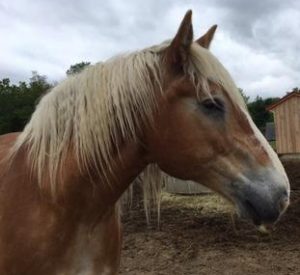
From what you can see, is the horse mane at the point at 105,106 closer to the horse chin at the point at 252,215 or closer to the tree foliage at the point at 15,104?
the horse chin at the point at 252,215

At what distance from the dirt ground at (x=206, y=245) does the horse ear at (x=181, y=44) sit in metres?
3.86

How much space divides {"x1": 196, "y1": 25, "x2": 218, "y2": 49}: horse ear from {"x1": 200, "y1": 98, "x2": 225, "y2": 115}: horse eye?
0.57 meters

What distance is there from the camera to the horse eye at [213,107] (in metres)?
2.43

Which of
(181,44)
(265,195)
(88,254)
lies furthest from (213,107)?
(88,254)

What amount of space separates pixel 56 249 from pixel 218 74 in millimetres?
1316

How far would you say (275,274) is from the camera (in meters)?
5.61

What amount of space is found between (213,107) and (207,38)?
662 millimetres

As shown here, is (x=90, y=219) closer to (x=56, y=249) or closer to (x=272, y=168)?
(x=56, y=249)

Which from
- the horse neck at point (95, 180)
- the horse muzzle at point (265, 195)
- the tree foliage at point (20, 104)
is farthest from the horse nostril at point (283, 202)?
the tree foliage at point (20, 104)

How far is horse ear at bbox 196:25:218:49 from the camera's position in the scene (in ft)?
9.43

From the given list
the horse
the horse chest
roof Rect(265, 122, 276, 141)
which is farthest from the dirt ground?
roof Rect(265, 122, 276, 141)

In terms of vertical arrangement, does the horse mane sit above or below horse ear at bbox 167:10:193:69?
below

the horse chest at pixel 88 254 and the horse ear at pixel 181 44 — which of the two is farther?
the horse chest at pixel 88 254

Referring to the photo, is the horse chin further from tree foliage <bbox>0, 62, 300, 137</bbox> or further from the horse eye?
tree foliage <bbox>0, 62, 300, 137</bbox>
